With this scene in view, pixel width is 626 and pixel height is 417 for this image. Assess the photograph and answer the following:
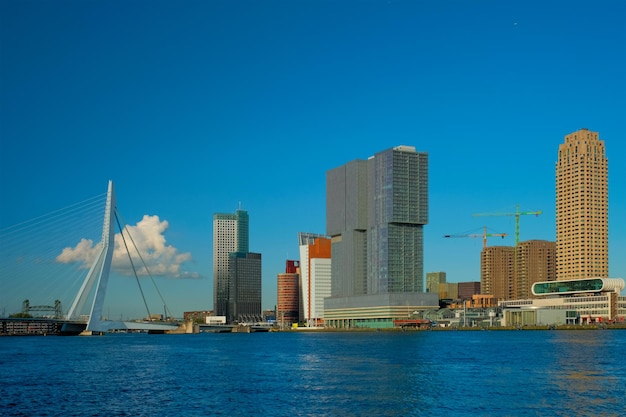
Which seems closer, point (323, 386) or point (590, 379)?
point (323, 386)

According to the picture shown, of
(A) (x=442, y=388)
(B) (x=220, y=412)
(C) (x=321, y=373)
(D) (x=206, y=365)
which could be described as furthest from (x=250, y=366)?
(B) (x=220, y=412)

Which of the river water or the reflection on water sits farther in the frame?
the reflection on water

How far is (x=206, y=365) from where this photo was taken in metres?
86.8

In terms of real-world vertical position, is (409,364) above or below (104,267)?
below

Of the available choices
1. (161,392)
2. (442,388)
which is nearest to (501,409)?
(442,388)

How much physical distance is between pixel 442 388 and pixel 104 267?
332 ft

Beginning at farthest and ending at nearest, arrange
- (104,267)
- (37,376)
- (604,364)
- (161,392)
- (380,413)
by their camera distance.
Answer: (104,267), (604,364), (37,376), (161,392), (380,413)

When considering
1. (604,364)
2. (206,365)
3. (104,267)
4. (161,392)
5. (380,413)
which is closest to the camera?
(380,413)

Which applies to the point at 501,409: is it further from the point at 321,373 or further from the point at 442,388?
the point at 321,373

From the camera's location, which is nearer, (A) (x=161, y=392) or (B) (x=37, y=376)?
(A) (x=161, y=392)

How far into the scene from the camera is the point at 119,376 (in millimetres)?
72250

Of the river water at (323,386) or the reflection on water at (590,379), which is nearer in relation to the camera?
the river water at (323,386)

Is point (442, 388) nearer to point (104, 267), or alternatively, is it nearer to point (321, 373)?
point (321, 373)

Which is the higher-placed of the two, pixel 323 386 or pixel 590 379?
pixel 590 379
